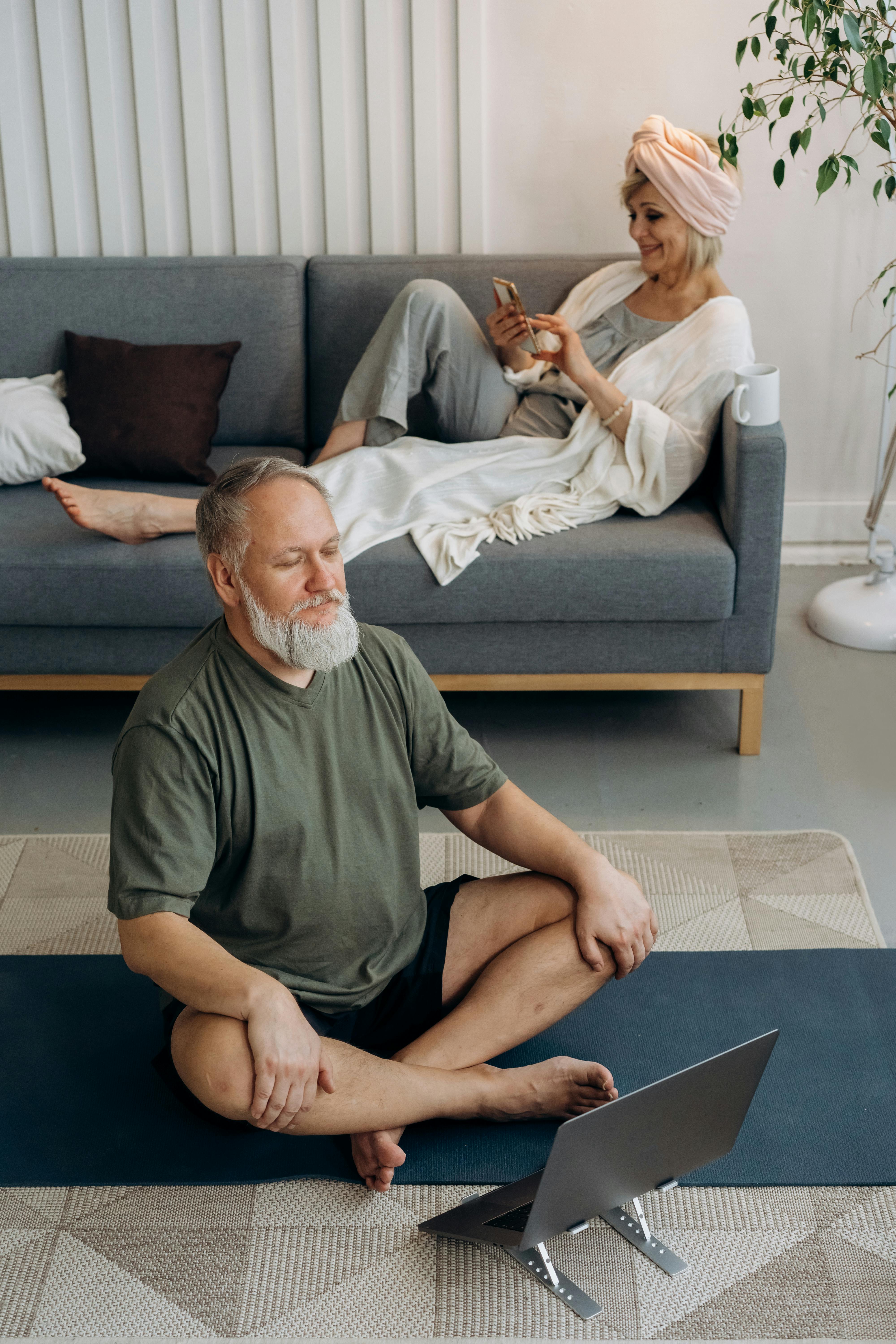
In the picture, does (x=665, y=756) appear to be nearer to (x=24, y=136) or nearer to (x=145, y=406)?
(x=145, y=406)

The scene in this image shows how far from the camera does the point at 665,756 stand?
261 cm

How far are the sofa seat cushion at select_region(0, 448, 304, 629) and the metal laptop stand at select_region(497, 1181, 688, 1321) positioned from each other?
139cm

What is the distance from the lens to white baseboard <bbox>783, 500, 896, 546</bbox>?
353 centimetres

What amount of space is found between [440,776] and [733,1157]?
0.63m

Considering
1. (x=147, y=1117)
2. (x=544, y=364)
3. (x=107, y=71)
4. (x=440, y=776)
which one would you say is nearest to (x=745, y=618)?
(x=544, y=364)

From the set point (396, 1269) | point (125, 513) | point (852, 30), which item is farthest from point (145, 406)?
point (396, 1269)

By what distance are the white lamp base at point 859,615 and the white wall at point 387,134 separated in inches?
29.1

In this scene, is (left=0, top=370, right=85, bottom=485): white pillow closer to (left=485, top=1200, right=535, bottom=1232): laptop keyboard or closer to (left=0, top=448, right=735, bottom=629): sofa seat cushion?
(left=0, top=448, right=735, bottom=629): sofa seat cushion

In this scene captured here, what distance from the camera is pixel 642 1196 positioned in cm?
157

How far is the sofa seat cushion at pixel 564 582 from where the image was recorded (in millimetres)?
2467

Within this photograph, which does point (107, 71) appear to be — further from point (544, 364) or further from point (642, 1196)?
point (642, 1196)

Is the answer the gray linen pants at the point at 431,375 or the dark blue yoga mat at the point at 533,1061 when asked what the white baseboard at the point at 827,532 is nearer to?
the gray linen pants at the point at 431,375

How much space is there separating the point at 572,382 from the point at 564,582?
0.59m

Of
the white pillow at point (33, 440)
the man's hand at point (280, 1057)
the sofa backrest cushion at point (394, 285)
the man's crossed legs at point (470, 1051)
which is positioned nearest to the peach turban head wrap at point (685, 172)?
the sofa backrest cushion at point (394, 285)
